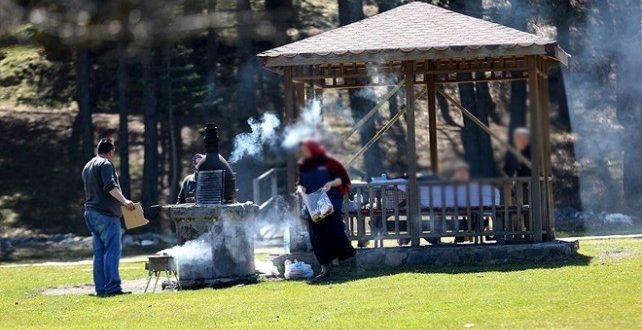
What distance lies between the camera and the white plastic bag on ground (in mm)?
16688

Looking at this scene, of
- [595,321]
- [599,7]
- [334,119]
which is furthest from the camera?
[334,119]

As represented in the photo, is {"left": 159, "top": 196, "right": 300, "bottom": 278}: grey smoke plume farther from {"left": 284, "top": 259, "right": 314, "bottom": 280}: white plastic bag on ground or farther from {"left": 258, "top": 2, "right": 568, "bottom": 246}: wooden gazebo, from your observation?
{"left": 258, "top": 2, "right": 568, "bottom": 246}: wooden gazebo

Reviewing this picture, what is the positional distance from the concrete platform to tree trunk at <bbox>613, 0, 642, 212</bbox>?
1402 centimetres

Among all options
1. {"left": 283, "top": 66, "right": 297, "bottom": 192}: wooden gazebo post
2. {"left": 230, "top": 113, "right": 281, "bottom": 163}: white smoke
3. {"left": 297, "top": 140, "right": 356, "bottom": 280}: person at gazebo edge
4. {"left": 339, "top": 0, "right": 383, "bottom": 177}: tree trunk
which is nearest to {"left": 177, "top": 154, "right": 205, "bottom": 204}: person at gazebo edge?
{"left": 283, "top": 66, "right": 297, "bottom": 192}: wooden gazebo post

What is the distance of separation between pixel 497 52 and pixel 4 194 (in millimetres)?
22600

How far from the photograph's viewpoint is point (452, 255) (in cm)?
1711

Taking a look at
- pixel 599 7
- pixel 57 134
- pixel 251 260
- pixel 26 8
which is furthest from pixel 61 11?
pixel 57 134

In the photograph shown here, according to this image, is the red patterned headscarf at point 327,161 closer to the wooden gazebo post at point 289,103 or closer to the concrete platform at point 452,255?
the wooden gazebo post at point 289,103

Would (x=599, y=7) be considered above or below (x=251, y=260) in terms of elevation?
above

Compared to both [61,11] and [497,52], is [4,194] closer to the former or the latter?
[497,52]

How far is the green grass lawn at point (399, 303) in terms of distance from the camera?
1100cm

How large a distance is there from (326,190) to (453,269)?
230 centimetres

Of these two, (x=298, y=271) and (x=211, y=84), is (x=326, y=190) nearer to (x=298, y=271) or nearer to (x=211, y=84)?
(x=298, y=271)

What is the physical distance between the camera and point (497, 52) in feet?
54.5
